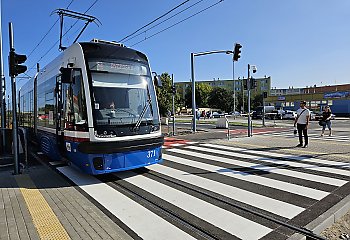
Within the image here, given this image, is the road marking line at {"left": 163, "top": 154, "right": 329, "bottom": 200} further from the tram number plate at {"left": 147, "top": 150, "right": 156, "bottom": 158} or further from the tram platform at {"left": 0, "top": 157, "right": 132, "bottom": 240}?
the tram platform at {"left": 0, "top": 157, "right": 132, "bottom": 240}

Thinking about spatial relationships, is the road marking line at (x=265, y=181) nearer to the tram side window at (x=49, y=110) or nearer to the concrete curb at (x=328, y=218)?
the concrete curb at (x=328, y=218)

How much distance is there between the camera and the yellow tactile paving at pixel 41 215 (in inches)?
143

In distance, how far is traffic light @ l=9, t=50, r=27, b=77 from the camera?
7.07 m

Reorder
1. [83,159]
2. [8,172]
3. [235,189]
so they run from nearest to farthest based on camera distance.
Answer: [235,189], [83,159], [8,172]

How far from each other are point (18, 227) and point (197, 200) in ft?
9.55

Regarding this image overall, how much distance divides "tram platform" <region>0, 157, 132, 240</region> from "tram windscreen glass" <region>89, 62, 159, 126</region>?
5.74 ft

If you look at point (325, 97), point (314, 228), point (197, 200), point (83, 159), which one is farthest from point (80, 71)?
point (325, 97)

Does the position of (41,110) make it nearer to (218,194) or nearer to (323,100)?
(218,194)

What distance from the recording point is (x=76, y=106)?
616cm

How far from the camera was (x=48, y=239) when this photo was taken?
3.49 metres

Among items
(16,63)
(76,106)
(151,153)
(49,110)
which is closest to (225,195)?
(151,153)

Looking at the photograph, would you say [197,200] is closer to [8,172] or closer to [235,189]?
[235,189]

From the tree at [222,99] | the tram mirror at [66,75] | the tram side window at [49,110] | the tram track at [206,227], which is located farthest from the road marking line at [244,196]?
the tree at [222,99]

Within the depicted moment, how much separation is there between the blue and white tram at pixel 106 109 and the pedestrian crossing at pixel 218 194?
2.14 feet
